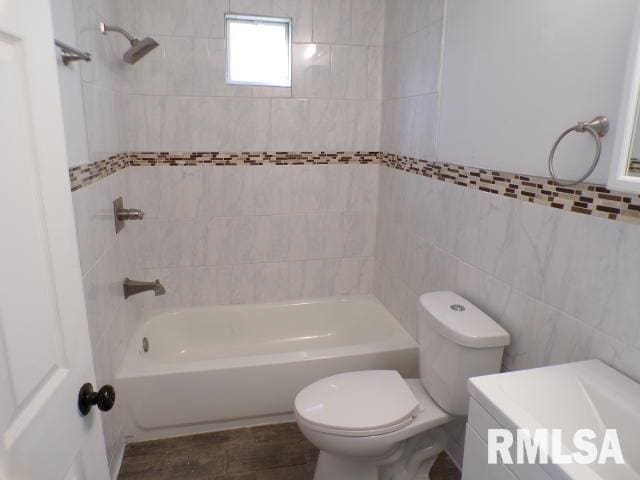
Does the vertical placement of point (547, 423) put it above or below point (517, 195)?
below

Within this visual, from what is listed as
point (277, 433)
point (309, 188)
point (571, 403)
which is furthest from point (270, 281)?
point (571, 403)

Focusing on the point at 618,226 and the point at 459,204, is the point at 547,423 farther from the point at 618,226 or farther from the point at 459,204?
the point at 459,204

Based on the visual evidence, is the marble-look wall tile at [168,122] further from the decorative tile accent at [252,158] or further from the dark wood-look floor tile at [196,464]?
the dark wood-look floor tile at [196,464]

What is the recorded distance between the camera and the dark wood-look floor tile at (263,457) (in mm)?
2010

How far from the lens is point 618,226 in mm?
1137

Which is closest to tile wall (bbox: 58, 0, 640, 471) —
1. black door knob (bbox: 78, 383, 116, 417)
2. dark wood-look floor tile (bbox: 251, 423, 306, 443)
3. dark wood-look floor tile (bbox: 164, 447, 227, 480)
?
dark wood-look floor tile (bbox: 164, 447, 227, 480)

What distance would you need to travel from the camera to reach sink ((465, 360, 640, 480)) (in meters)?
0.95

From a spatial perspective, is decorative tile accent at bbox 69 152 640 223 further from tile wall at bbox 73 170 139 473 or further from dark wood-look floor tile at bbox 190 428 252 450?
dark wood-look floor tile at bbox 190 428 252 450

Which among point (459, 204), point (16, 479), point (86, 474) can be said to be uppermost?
point (459, 204)

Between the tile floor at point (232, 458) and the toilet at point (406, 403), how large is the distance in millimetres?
240

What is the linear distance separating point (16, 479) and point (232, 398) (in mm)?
1602

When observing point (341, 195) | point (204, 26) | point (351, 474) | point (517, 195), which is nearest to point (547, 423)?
point (517, 195)

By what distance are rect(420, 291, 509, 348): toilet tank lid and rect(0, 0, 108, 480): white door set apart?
1155 mm

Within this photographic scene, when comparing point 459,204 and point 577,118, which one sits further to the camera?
point 459,204
